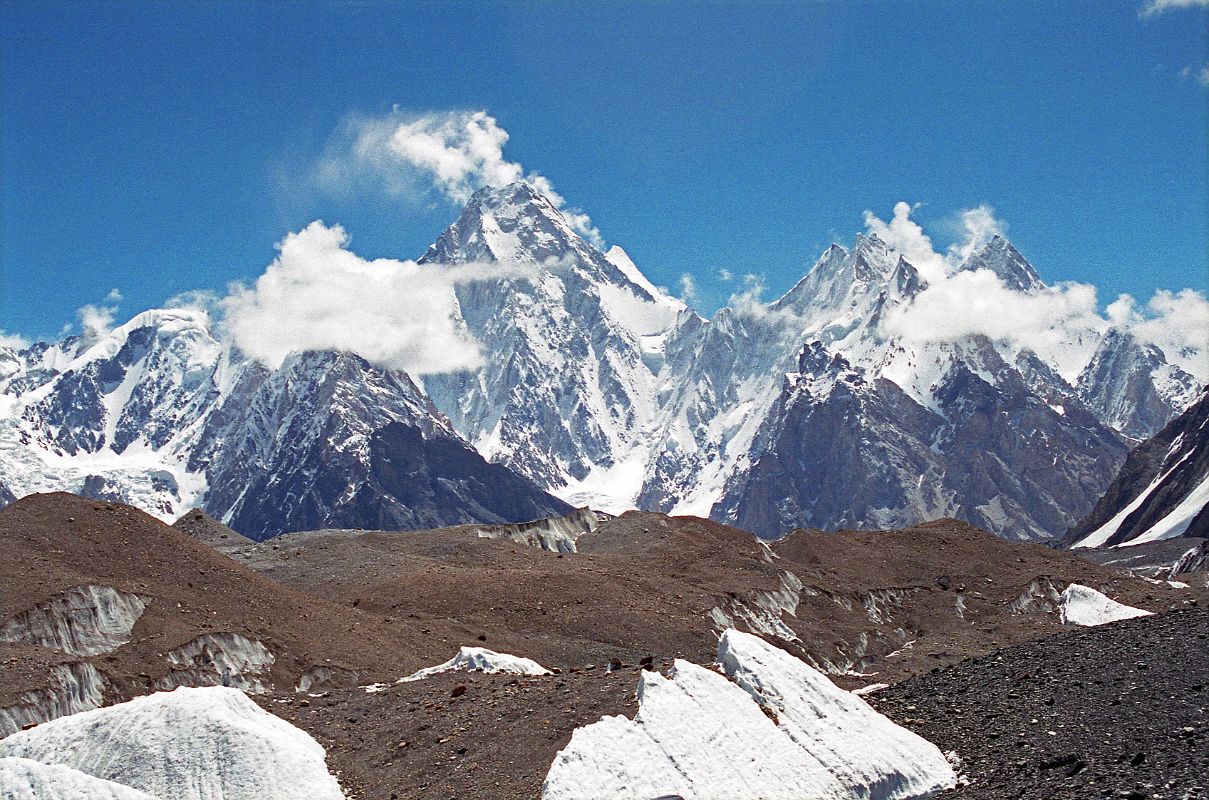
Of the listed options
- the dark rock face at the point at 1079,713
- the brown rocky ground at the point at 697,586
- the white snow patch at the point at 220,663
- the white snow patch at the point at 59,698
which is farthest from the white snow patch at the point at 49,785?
the brown rocky ground at the point at 697,586

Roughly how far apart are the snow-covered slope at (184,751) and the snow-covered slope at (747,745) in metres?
6.45

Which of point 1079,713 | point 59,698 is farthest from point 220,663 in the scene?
point 1079,713

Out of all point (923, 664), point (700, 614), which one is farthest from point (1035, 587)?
point (923, 664)

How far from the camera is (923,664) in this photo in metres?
47.8

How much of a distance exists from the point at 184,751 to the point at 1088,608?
53.1 meters

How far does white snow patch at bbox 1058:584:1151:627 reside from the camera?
63938mm

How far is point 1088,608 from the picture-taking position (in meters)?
66.4

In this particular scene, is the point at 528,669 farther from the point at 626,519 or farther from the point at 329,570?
the point at 626,519

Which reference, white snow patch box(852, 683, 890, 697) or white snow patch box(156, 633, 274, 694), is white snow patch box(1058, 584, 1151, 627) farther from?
white snow patch box(156, 633, 274, 694)

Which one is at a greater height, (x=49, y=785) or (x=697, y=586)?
(x=697, y=586)

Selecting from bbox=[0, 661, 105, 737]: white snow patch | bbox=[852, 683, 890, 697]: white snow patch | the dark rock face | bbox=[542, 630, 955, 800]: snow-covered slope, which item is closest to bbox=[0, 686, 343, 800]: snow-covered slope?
bbox=[542, 630, 955, 800]: snow-covered slope

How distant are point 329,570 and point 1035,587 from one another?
4270 centimetres

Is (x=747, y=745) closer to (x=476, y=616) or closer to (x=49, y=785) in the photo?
(x=49, y=785)

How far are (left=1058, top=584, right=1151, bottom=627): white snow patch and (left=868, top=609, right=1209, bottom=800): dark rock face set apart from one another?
2559cm
